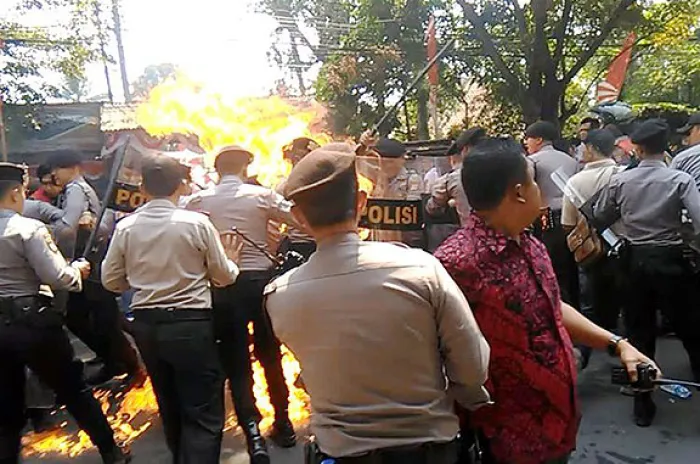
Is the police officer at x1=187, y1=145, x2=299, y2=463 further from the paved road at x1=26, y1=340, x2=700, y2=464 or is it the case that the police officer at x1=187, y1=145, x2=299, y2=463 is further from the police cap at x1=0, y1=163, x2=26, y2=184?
the police cap at x1=0, y1=163, x2=26, y2=184

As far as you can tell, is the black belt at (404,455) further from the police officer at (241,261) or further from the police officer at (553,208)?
the police officer at (553,208)

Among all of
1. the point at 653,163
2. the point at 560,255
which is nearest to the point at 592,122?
the point at 560,255

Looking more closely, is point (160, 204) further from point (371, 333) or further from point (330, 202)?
point (371, 333)

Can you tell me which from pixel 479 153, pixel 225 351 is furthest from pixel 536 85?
pixel 479 153

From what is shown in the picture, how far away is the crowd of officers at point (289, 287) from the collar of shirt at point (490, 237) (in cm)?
16

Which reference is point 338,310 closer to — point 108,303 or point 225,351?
point 225,351

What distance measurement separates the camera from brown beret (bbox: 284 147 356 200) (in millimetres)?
1870

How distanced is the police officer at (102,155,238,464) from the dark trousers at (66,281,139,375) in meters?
2.20

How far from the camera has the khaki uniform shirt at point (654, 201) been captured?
14.5 ft

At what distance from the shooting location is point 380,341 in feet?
6.04

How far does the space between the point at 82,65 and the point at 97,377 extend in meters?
11.2

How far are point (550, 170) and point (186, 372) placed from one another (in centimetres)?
371

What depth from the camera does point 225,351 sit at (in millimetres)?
4363

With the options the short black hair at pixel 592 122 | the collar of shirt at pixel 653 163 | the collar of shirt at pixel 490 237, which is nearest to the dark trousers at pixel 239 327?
the collar of shirt at pixel 490 237
